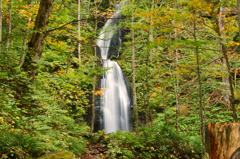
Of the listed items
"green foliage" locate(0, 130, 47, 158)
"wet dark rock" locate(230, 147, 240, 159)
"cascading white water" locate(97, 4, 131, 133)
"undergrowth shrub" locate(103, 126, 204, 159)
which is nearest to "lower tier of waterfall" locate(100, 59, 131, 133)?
"cascading white water" locate(97, 4, 131, 133)

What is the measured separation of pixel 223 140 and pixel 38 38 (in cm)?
461

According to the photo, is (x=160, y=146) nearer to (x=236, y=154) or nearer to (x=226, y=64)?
(x=236, y=154)

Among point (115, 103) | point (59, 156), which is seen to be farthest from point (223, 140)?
point (115, 103)

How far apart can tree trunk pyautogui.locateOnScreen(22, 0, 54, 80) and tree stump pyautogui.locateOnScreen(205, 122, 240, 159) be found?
4.09 metres

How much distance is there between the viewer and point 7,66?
389 cm

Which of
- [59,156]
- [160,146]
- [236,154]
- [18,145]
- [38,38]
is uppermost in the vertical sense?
[38,38]

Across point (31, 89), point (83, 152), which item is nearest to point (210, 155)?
point (83, 152)

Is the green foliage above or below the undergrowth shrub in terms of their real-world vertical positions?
above

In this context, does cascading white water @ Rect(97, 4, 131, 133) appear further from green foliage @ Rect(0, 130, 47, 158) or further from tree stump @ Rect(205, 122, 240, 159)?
tree stump @ Rect(205, 122, 240, 159)

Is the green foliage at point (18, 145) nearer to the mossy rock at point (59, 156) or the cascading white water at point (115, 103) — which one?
the mossy rock at point (59, 156)

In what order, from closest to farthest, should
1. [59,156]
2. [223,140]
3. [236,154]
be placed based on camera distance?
1. [236,154]
2. [223,140]
3. [59,156]

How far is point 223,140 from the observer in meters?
1.63

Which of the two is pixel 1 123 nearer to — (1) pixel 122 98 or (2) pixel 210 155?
(2) pixel 210 155

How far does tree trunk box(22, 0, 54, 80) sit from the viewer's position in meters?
4.13
